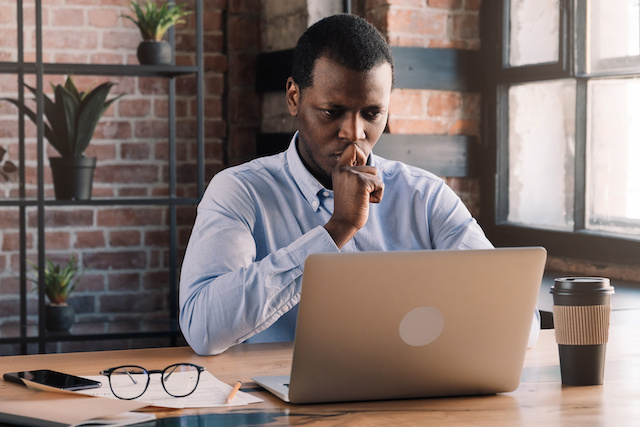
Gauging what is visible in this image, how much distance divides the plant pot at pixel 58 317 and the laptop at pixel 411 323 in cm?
205

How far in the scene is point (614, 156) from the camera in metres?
2.77

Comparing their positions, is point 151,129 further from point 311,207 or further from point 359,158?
point 359,158

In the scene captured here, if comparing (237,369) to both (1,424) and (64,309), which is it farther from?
(64,309)

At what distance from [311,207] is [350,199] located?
0.33 metres

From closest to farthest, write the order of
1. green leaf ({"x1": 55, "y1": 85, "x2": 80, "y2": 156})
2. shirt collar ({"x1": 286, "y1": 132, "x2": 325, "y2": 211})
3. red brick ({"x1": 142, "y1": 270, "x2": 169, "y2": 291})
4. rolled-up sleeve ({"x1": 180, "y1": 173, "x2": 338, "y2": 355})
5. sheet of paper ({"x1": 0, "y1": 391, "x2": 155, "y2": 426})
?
sheet of paper ({"x1": 0, "y1": 391, "x2": 155, "y2": 426})
rolled-up sleeve ({"x1": 180, "y1": 173, "x2": 338, "y2": 355})
shirt collar ({"x1": 286, "y1": 132, "x2": 325, "y2": 211})
green leaf ({"x1": 55, "y1": 85, "x2": 80, "y2": 156})
red brick ({"x1": 142, "y1": 270, "x2": 169, "y2": 291})

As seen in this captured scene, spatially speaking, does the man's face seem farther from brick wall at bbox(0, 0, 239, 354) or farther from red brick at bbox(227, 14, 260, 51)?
red brick at bbox(227, 14, 260, 51)

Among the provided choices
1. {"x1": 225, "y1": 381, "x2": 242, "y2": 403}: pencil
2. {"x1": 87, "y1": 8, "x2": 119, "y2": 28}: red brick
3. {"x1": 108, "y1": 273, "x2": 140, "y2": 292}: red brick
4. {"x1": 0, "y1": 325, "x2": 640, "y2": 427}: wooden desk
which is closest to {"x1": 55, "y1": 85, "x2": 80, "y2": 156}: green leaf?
{"x1": 87, "y1": 8, "x2": 119, "y2": 28}: red brick

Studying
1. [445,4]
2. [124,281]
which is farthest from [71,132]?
[445,4]

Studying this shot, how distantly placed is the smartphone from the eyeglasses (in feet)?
0.12

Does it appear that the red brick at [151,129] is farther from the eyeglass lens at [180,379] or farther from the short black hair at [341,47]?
the eyeglass lens at [180,379]

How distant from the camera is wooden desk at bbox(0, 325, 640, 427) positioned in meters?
1.16

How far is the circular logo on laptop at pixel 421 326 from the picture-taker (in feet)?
3.92

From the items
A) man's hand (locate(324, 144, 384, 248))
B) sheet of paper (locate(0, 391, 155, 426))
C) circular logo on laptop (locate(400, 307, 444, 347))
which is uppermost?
man's hand (locate(324, 144, 384, 248))

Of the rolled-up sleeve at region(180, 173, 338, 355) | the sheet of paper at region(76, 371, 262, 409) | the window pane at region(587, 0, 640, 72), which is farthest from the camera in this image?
the window pane at region(587, 0, 640, 72)
